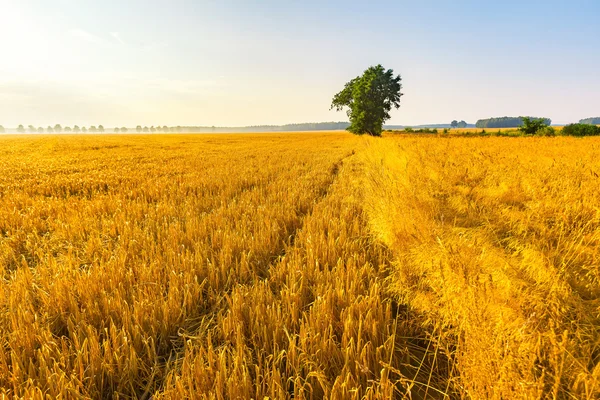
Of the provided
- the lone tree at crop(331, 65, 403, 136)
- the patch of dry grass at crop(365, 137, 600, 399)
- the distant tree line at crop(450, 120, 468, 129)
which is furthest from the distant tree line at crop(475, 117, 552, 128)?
the patch of dry grass at crop(365, 137, 600, 399)

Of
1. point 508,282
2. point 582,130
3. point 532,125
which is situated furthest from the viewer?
point 532,125

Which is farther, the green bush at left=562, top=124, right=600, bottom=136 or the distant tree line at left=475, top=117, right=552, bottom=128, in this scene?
the distant tree line at left=475, top=117, right=552, bottom=128

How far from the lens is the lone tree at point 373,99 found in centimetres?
4094

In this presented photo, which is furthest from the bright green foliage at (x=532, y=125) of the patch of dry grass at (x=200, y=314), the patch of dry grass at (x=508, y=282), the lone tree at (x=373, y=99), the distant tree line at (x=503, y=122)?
the distant tree line at (x=503, y=122)

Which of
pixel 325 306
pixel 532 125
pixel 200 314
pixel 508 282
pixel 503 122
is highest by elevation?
pixel 503 122

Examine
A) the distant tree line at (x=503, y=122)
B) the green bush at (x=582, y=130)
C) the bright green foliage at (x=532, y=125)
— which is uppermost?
the distant tree line at (x=503, y=122)

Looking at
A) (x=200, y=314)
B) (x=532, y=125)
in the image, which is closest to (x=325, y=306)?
(x=200, y=314)

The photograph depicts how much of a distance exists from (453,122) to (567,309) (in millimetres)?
213256

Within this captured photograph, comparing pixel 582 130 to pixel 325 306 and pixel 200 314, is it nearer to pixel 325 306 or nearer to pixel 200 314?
pixel 325 306

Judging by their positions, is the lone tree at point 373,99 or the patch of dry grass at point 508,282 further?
the lone tree at point 373,99

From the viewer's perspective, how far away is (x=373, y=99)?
4203 cm

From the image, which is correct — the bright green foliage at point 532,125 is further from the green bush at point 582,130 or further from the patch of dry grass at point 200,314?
the patch of dry grass at point 200,314

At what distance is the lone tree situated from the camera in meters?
40.9

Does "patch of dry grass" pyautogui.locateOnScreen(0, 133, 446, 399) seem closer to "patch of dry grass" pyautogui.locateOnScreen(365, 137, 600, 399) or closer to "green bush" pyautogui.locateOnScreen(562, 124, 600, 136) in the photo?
"patch of dry grass" pyautogui.locateOnScreen(365, 137, 600, 399)
